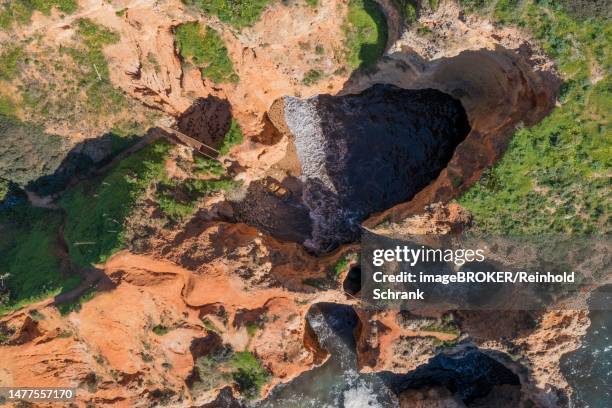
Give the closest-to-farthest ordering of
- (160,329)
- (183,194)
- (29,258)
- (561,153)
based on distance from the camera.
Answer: (561,153) → (160,329) → (29,258) → (183,194)

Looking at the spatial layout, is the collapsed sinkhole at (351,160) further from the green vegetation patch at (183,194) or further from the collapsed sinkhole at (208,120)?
the collapsed sinkhole at (208,120)

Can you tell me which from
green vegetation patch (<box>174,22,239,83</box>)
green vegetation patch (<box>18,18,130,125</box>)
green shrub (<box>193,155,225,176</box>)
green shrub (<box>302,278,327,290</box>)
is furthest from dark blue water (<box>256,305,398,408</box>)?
green vegetation patch (<box>18,18,130,125</box>)

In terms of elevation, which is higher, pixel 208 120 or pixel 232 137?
pixel 208 120

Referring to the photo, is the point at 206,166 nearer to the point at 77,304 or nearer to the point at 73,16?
the point at 77,304

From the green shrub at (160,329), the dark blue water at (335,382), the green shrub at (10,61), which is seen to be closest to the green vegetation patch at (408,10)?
the dark blue water at (335,382)

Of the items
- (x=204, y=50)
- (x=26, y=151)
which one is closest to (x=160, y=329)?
(x=26, y=151)
